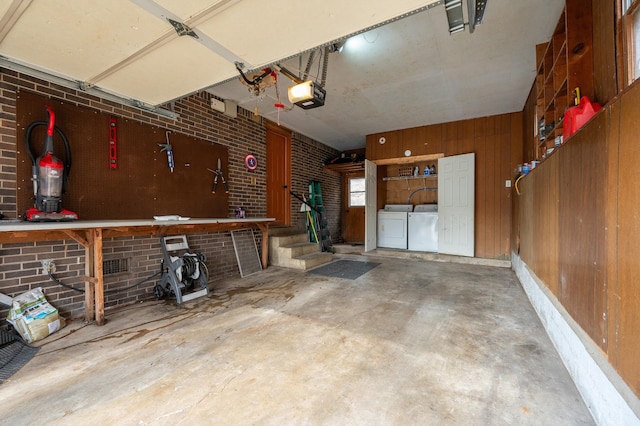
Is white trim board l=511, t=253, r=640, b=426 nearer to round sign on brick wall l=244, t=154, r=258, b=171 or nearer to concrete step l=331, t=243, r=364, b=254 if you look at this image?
concrete step l=331, t=243, r=364, b=254

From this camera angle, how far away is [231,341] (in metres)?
2.10

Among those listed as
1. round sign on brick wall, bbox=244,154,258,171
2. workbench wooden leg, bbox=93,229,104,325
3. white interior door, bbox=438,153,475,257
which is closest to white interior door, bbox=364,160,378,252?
white interior door, bbox=438,153,475,257

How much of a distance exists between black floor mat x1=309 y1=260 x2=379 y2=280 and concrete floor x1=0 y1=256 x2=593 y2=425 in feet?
4.06

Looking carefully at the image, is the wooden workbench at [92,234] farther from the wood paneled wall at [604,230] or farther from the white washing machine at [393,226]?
the white washing machine at [393,226]

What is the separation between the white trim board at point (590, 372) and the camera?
106 cm

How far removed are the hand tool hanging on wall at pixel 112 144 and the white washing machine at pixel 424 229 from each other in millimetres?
5645

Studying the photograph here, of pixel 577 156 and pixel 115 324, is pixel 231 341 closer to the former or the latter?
pixel 115 324

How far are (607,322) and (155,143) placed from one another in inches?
173

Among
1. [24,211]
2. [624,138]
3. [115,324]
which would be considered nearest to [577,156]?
[624,138]

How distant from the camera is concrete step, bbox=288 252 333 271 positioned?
461cm

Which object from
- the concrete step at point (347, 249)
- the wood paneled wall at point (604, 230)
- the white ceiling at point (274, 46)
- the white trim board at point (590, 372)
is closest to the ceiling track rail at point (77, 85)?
the white ceiling at point (274, 46)

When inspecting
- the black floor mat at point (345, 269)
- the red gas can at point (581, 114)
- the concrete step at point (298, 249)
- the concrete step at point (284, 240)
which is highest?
the red gas can at point (581, 114)

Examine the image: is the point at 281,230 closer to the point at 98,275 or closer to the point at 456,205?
the point at 98,275

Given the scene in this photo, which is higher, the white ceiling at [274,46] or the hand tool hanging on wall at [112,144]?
the white ceiling at [274,46]
